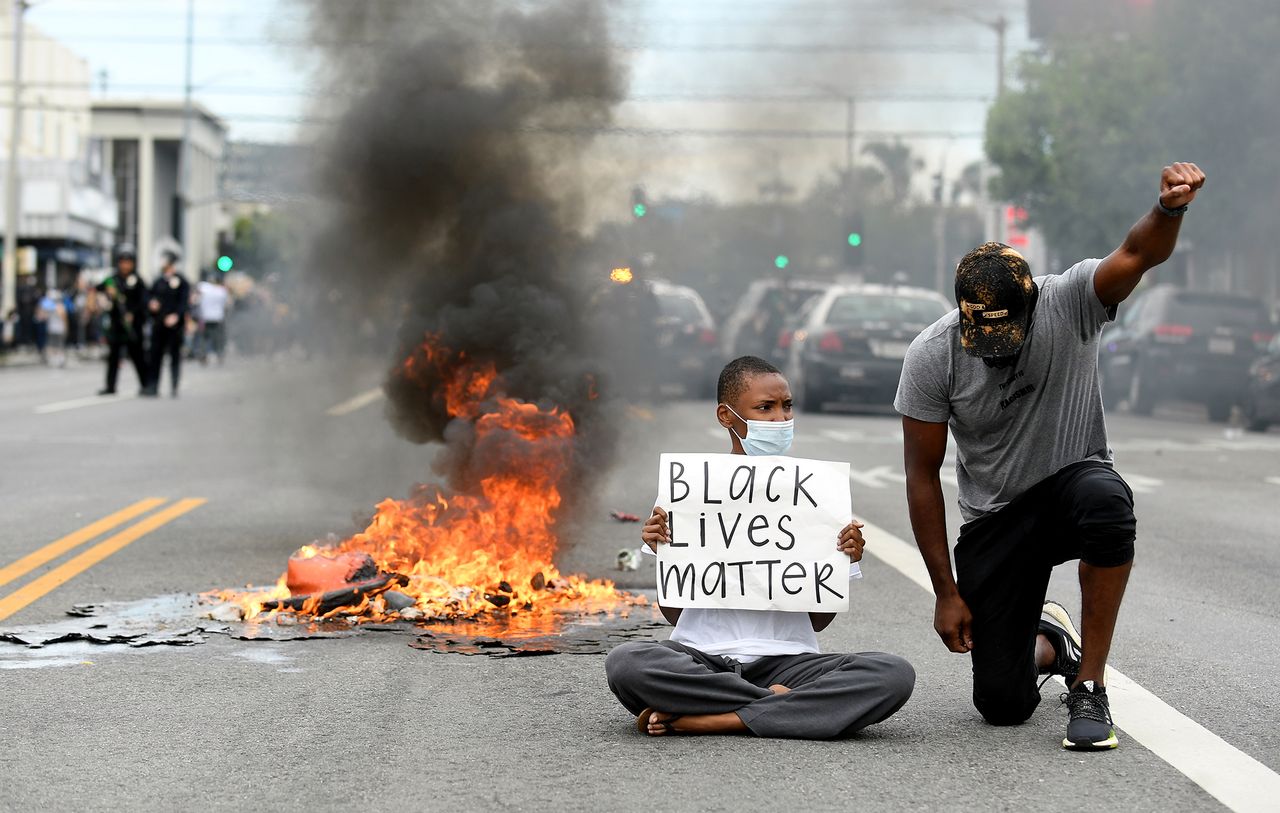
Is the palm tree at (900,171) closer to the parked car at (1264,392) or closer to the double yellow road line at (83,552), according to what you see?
the parked car at (1264,392)

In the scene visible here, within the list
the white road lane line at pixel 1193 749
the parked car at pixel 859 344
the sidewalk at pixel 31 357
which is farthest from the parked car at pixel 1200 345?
the sidewalk at pixel 31 357

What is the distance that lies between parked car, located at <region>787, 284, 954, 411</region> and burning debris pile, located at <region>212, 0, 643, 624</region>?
11617 millimetres

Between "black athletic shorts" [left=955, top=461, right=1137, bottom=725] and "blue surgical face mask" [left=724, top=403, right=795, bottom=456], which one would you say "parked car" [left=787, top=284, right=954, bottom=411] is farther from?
"blue surgical face mask" [left=724, top=403, right=795, bottom=456]

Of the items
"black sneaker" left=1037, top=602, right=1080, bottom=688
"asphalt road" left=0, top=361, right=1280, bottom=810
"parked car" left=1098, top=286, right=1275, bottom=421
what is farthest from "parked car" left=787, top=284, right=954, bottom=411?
"black sneaker" left=1037, top=602, right=1080, bottom=688

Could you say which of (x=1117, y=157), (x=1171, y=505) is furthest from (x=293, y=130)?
(x=1117, y=157)

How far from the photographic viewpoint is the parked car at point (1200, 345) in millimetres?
22344

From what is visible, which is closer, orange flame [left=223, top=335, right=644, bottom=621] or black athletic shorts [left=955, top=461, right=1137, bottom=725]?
black athletic shorts [left=955, top=461, right=1137, bottom=725]

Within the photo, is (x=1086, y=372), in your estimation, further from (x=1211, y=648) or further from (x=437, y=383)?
(x=437, y=383)

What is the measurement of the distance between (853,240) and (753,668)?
31.3 metres

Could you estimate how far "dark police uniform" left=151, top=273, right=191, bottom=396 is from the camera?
23.1 metres

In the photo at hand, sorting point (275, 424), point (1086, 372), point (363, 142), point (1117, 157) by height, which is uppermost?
point (1117, 157)

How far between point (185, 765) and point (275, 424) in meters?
13.0

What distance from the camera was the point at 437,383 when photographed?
8.08 meters

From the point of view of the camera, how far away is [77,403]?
2172 cm
